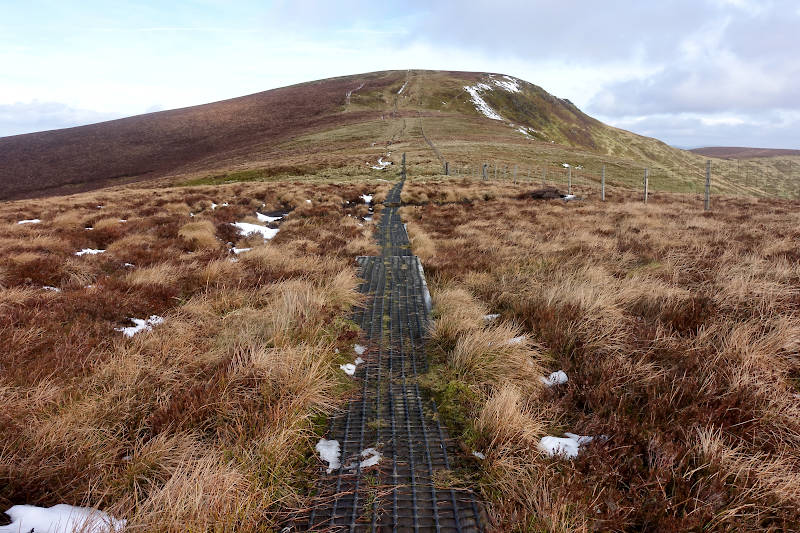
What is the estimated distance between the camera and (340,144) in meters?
51.3

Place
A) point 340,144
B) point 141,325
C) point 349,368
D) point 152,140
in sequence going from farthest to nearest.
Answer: point 152,140
point 340,144
point 141,325
point 349,368

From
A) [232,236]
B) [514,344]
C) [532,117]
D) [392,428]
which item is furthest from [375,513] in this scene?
[532,117]

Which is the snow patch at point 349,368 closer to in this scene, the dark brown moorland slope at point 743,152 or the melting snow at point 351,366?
the melting snow at point 351,366

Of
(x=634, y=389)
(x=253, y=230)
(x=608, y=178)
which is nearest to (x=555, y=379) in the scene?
(x=634, y=389)

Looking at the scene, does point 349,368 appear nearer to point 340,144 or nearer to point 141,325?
point 141,325

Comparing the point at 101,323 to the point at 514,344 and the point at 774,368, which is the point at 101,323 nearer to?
the point at 514,344

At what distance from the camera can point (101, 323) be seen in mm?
4480

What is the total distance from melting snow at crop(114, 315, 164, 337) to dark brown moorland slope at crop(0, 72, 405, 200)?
50.3 meters

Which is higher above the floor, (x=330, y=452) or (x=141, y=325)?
(x=141, y=325)

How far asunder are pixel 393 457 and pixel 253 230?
10448 mm

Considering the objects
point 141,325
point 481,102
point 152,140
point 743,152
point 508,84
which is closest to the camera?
point 141,325

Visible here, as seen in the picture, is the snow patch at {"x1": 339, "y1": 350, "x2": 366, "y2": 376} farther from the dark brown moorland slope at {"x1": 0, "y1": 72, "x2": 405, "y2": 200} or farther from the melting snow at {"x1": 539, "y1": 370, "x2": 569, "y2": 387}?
the dark brown moorland slope at {"x1": 0, "y1": 72, "x2": 405, "y2": 200}

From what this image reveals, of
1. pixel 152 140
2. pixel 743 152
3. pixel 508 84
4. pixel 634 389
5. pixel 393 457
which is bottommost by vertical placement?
pixel 393 457

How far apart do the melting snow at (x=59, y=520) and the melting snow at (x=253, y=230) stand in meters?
9.55
